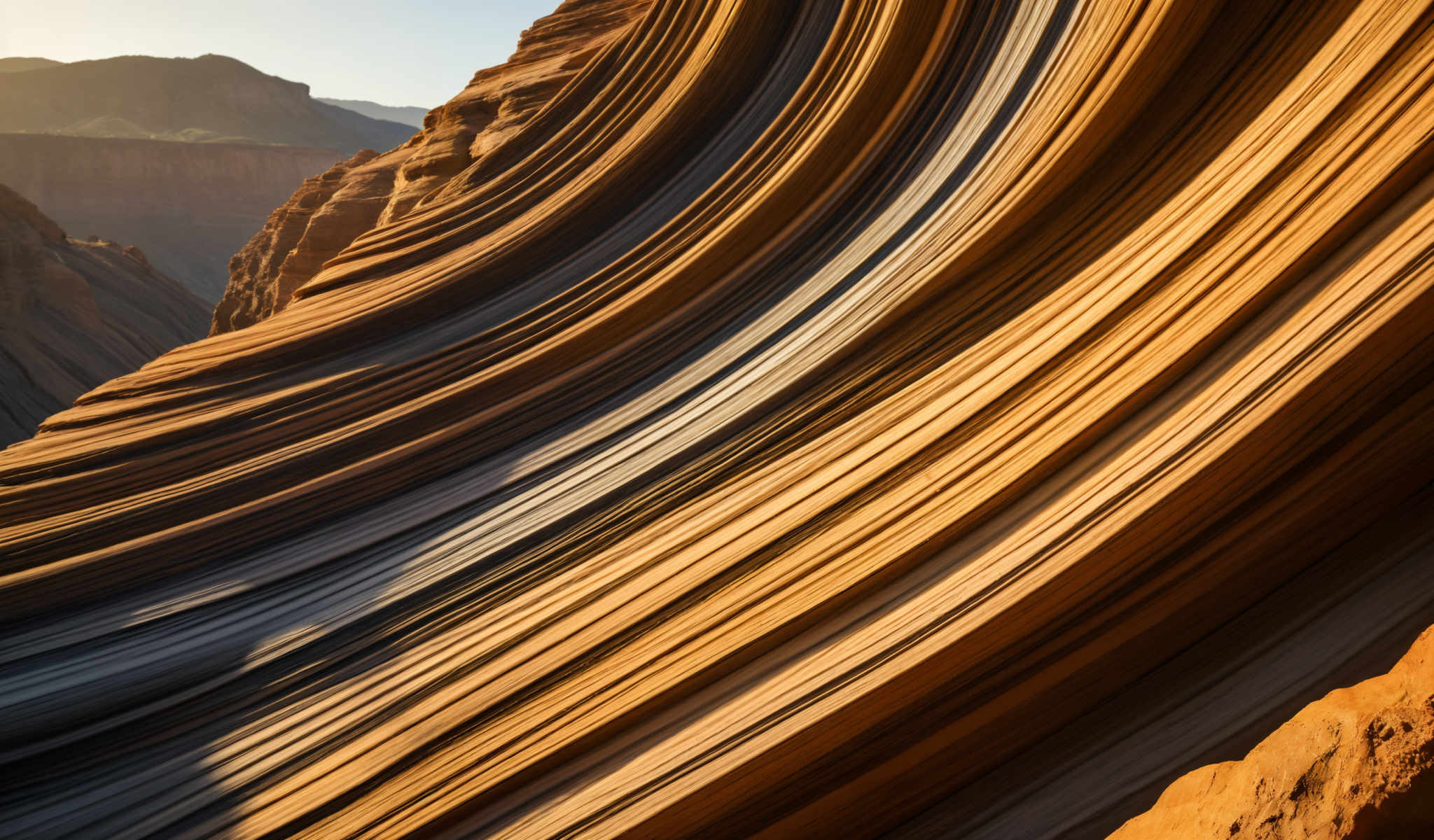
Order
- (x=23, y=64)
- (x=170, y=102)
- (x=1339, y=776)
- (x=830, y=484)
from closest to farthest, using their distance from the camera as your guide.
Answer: (x=1339, y=776) < (x=830, y=484) < (x=170, y=102) < (x=23, y=64)

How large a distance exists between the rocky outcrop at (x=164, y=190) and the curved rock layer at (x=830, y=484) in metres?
27.5

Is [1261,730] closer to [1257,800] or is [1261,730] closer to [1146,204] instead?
[1257,800]

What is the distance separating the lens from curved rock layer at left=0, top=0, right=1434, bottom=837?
0.64m

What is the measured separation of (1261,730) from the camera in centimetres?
63

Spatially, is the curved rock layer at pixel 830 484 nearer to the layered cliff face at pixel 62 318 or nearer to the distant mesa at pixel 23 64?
the layered cliff face at pixel 62 318

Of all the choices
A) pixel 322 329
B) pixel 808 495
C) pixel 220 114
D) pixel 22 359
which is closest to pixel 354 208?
pixel 322 329

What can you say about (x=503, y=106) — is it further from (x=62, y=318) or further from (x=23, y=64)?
(x=23, y=64)

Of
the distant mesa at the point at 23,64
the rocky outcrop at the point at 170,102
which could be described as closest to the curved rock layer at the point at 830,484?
the rocky outcrop at the point at 170,102

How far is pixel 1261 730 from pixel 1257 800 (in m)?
0.07

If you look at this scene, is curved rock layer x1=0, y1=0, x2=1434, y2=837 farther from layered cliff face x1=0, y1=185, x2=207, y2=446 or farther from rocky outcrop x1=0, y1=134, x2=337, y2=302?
rocky outcrop x1=0, y1=134, x2=337, y2=302

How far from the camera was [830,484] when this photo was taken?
2.85 ft

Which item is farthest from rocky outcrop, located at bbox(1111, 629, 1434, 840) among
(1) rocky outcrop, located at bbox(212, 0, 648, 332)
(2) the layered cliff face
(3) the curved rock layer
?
(2) the layered cliff face

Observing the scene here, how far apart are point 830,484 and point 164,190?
3305cm

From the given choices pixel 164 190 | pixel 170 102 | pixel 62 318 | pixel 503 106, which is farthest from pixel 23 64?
pixel 503 106
